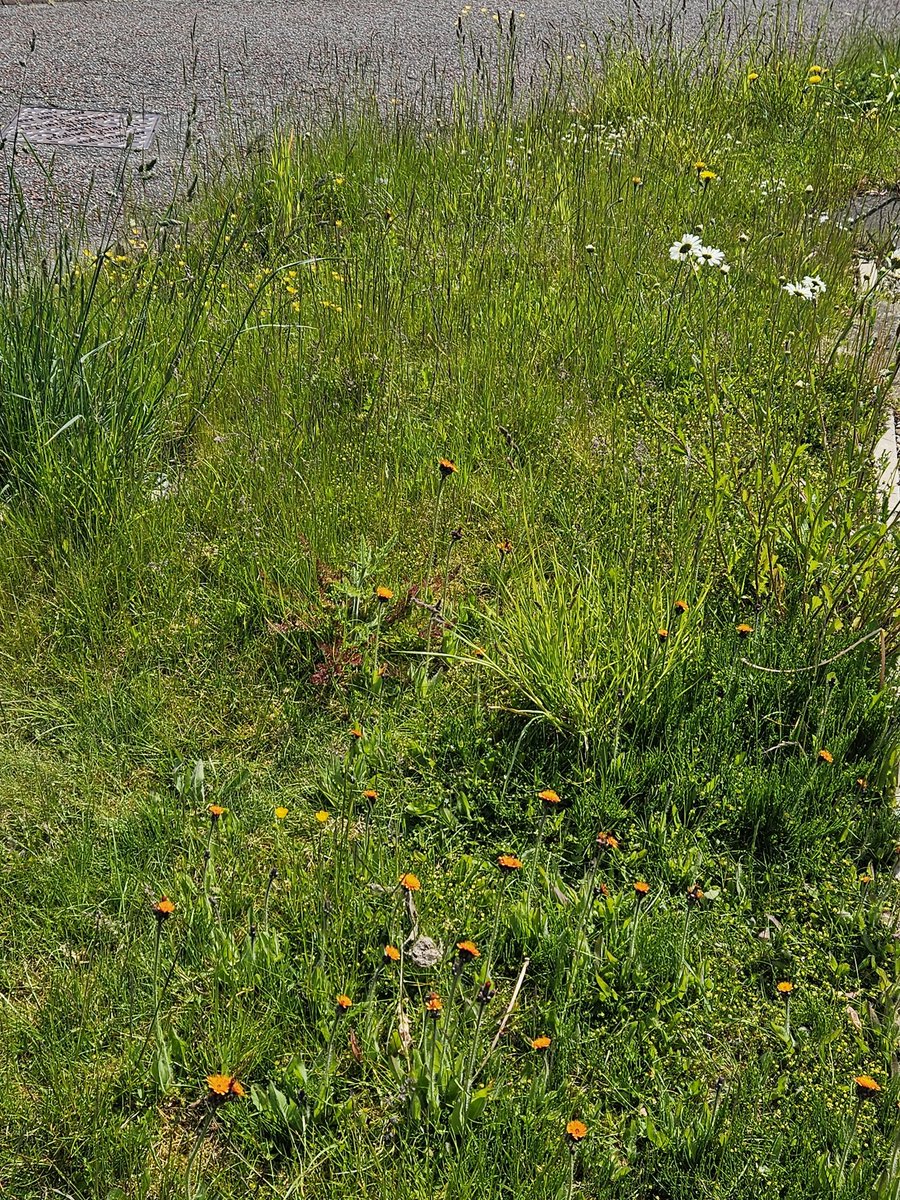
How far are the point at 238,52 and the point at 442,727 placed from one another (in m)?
5.96

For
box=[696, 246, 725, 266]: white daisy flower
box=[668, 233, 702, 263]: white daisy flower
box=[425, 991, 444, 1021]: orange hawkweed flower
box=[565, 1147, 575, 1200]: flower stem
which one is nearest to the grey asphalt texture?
box=[668, 233, 702, 263]: white daisy flower

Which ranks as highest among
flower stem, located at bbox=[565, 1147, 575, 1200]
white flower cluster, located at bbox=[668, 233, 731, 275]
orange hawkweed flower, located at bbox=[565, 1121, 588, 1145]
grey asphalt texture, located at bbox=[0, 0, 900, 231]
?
grey asphalt texture, located at bbox=[0, 0, 900, 231]

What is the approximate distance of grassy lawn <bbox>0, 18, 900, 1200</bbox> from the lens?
1962mm

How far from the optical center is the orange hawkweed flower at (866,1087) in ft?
6.07

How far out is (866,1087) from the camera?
6.07 ft

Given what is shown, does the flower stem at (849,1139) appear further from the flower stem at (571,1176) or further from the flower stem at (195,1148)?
the flower stem at (195,1148)

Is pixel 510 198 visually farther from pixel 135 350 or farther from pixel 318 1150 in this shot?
pixel 318 1150

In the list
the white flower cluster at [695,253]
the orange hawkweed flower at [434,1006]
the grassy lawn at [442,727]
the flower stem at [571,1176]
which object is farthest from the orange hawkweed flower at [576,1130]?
the white flower cluster at [695,253]

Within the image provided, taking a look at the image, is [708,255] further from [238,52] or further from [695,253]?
[238,52]

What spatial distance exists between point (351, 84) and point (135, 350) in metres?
3.62

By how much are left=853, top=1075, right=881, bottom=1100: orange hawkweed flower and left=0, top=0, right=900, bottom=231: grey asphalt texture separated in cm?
457

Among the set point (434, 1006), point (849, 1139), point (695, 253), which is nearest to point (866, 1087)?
point (849, 1139)

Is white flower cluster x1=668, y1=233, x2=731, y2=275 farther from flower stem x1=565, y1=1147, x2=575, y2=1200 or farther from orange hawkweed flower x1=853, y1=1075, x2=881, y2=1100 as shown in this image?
flower stem x1=565, y1=1147, x2=575, y2=1200

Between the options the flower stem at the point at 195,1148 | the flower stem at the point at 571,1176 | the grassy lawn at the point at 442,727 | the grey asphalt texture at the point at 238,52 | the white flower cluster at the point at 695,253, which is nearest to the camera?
the flower stem at the point at 195,1148
